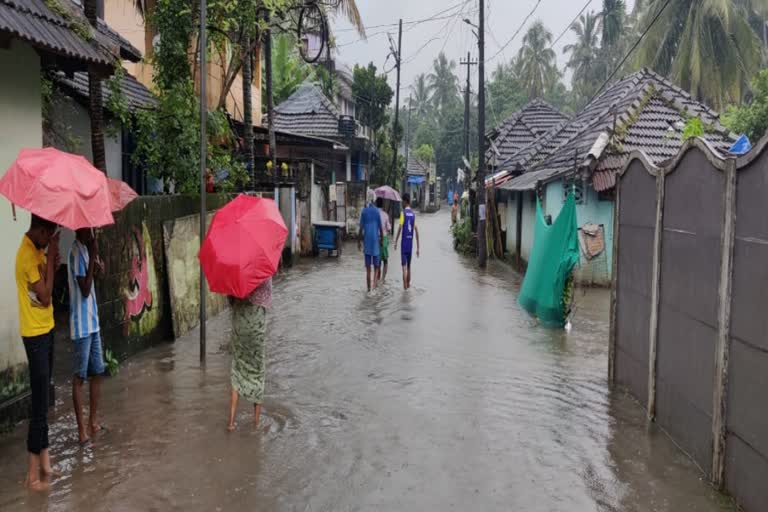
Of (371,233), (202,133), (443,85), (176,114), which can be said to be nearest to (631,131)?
(371,233)

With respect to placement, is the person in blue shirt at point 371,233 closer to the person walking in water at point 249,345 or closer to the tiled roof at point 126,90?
the tiled roof at point 126,90

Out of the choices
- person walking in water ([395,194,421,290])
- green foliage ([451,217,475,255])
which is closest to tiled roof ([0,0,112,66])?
person walking in water ([395,194,421,290])

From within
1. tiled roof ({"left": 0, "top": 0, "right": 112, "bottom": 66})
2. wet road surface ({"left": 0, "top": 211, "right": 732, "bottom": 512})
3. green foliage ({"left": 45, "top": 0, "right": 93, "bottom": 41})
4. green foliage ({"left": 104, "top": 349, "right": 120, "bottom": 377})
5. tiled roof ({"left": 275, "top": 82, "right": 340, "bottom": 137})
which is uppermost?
tiled roof ({"left": 275, "top": 82, "right": 340, "bottom": 137})

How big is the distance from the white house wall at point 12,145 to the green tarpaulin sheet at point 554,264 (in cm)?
727

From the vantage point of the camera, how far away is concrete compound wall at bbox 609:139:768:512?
4379mm

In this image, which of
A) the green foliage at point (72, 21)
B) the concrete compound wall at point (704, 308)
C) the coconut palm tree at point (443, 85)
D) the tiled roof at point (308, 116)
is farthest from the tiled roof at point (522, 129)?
the coconut palm tree at point (443, 85)

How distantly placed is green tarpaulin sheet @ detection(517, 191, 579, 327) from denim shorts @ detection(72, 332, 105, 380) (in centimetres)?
715

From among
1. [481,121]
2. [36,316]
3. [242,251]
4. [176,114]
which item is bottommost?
[36,316]

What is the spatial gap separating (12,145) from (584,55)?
58325 mm

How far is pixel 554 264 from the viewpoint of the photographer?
10984 mm

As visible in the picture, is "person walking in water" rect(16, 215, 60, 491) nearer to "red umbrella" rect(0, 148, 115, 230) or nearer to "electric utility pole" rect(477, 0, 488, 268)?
"red umbrella" rect(0, 148, 115, 230)

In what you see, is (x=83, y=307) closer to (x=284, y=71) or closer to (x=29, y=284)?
(x=29, y=284)

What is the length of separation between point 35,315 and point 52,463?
1.23 m

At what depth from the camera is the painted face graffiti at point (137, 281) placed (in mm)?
8188
